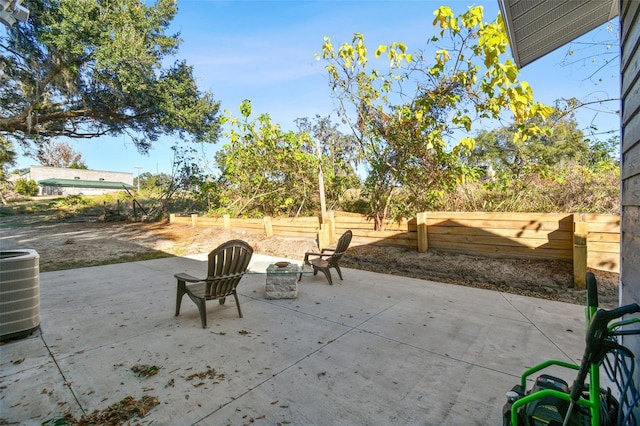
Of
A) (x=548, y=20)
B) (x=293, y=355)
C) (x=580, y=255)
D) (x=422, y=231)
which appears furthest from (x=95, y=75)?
(x=580, y=255)

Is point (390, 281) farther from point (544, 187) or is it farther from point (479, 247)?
point (544, 187)

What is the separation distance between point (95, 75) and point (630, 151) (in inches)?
454

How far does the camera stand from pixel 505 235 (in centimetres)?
484

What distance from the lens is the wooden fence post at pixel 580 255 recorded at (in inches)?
156

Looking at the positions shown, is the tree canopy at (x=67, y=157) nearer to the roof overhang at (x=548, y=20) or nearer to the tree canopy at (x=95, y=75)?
the tree canopy at (x=95, y=75)

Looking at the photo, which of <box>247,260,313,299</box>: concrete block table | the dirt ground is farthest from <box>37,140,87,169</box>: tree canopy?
<box>247,260,313,299</box>: concrete block table

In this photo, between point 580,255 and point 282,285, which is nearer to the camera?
point 282,285

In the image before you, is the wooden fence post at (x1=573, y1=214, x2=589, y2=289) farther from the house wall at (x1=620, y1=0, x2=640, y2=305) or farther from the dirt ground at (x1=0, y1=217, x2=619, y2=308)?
the house wall at (x1=620, y1=0, x2=640, y2=305)

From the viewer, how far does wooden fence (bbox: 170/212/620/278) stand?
404 centimetres

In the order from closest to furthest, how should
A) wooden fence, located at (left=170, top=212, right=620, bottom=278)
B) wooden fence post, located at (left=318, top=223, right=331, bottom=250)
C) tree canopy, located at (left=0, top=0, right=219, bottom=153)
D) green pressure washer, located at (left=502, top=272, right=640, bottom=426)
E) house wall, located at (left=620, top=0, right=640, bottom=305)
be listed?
green pressure washer, located at (left=502, top=272, right=640, bottom=426), house wall, located at (left=620, top=0, right=640, bottom=305), wooden fence, located at (left=170, top=212, right=620, bottom=278), wooden fence post, located at (left=318, top=223, right=331, bottom=250), tree canopy, located at (left=0, top=0, right=219, bottom=153)

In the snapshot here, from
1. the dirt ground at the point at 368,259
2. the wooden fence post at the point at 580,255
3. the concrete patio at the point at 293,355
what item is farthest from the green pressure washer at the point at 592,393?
the wooden fence post at the point at 580,255

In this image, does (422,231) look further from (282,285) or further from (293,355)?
(293,355)

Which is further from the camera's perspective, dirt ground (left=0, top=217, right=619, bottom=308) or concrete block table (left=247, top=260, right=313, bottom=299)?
dirt ground (left=0, top=217, right=619, bottom=308)

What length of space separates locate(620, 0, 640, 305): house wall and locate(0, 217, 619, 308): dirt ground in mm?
2823
